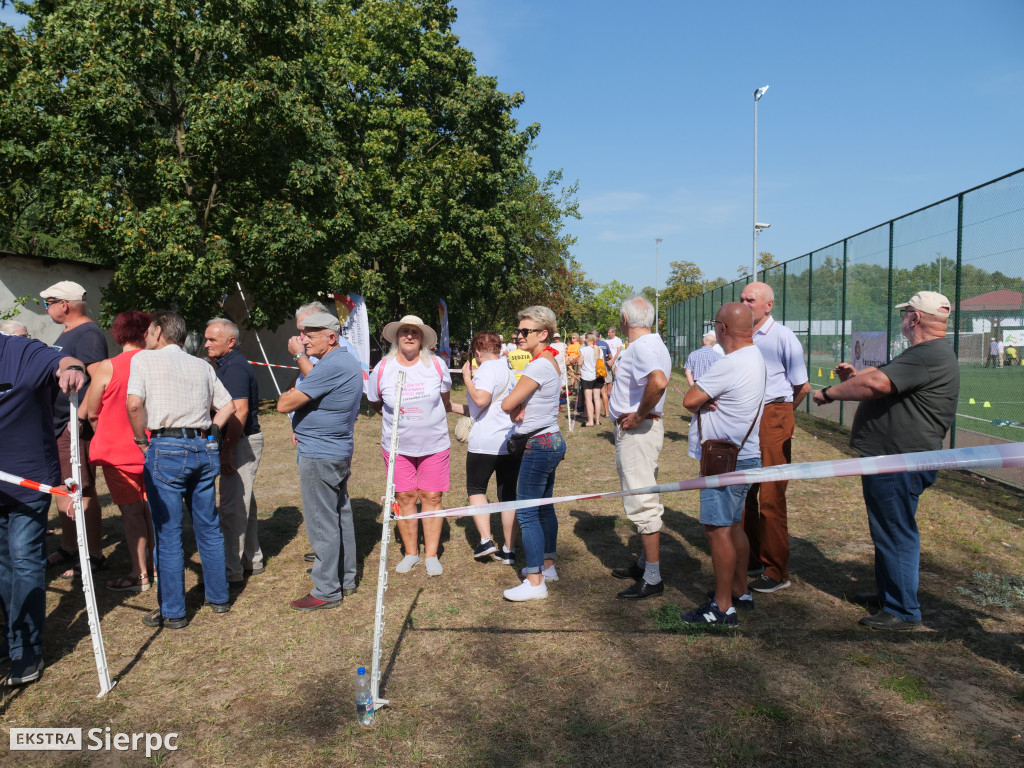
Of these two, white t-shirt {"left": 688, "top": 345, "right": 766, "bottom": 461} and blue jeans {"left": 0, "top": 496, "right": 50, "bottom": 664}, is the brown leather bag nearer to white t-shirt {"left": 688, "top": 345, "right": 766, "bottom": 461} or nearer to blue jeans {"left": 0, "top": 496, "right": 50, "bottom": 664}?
white t-shirt {"left": 688, "top": 345, "right": 766, "bottom": 461}

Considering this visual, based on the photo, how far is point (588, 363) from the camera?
1219 cm

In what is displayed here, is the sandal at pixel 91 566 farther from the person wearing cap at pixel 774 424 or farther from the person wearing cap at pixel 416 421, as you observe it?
the person wearing cap at pixel 774 424

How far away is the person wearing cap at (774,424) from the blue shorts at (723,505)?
2.53 ft

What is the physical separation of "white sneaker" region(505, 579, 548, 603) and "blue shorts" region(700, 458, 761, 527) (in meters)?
1.25

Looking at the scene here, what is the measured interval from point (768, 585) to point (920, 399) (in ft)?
5.27

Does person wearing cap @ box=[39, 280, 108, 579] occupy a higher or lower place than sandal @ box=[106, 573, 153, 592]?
higher

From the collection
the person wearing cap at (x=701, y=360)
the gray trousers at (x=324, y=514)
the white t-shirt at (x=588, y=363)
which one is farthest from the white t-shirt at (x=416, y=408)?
the white t-shirt at (x=588, y=363)

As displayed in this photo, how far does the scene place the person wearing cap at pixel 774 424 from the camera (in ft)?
14.9

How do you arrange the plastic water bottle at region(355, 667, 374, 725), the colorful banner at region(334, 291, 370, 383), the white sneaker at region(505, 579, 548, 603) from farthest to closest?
1. the colorful banner at region(334, 291, 370, 383)
2. the white sneaker at region(505, 579, 548, 603)
3. the plastic water bottle at region(355, 667, 374, 725)

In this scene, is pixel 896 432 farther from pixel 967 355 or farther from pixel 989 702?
pixel 967 355

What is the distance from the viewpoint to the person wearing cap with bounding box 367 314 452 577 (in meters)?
Result: 4.74

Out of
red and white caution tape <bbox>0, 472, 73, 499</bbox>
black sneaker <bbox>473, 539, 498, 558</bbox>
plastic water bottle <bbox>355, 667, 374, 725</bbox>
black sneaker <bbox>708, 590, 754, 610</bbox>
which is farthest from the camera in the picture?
black sneaker <bbox>473, 539, 498, 558</bbox>

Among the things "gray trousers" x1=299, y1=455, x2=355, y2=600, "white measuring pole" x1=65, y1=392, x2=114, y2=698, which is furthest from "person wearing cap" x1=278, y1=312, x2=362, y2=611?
"white measuring pole" x1=65, y1=392, x2=114, y2=698

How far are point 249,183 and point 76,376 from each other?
1204 centimetres
